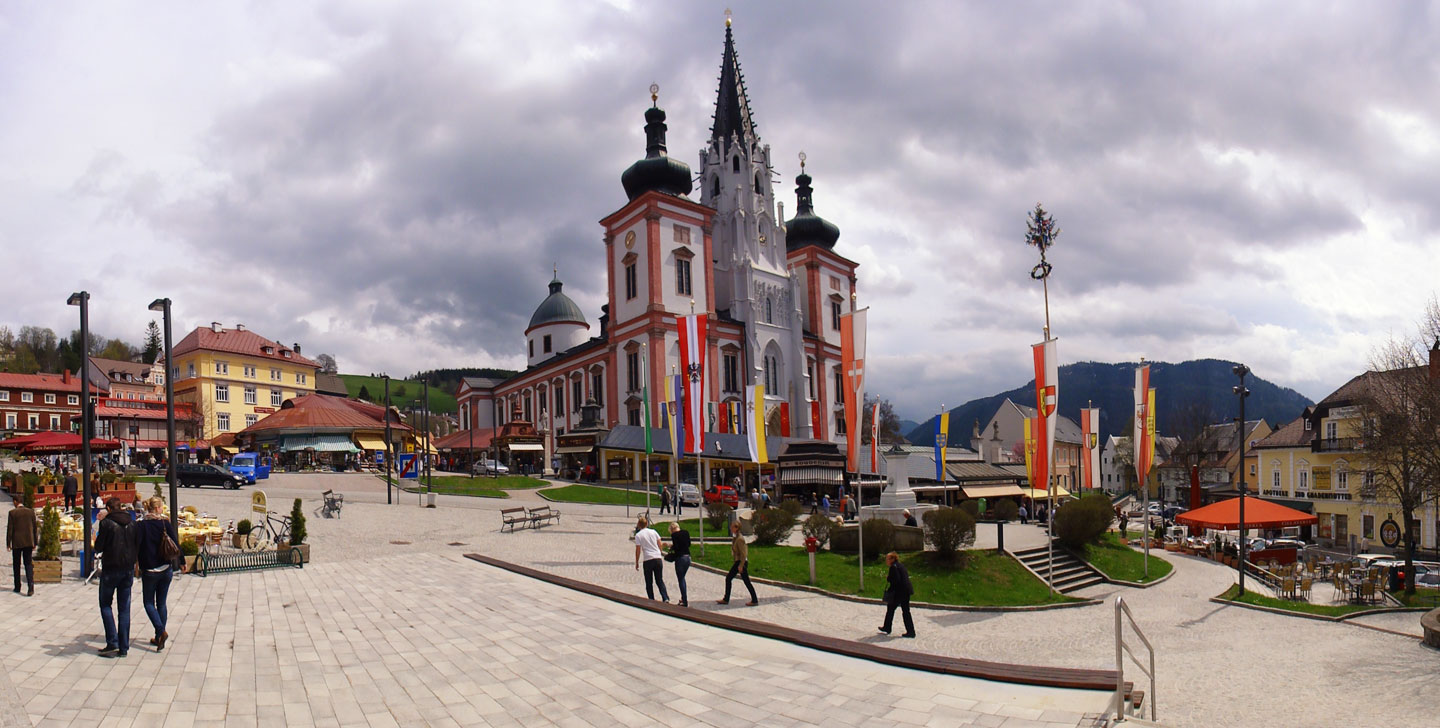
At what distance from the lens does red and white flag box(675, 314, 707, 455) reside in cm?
2316

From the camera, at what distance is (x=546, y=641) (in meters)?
10.2

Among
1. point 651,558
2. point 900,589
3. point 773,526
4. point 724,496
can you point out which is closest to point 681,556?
point 651,558

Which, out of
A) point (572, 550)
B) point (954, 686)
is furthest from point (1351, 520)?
point (954, 686)

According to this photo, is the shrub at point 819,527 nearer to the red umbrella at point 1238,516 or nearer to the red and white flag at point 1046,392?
the red and white flag at point 1046,392

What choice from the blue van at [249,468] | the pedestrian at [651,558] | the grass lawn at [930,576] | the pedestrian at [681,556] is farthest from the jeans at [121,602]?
the blue van at [249,468]

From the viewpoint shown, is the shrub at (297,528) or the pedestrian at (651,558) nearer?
the pedestrian at (651,558)

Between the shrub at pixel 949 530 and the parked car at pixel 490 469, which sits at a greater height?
the shrub at pixel 949 530

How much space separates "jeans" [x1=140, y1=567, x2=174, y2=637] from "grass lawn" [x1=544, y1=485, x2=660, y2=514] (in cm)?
2567

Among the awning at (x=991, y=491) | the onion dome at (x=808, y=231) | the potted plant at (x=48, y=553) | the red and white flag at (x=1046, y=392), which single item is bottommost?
the awning at (x=991, y=491)

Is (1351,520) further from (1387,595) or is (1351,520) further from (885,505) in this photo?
(885,505)

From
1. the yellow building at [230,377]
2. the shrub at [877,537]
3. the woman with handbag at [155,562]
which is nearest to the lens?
the woman with handbag at [155,562]

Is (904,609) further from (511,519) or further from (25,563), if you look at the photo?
(511,519)

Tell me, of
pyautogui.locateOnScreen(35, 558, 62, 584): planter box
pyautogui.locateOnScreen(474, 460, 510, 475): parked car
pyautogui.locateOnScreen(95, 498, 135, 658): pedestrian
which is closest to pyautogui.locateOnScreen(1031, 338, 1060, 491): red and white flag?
pyautogui.locateOnScreen(95, 498, 135, 658): pedestrian

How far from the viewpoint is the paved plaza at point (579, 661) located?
24.3 feet
